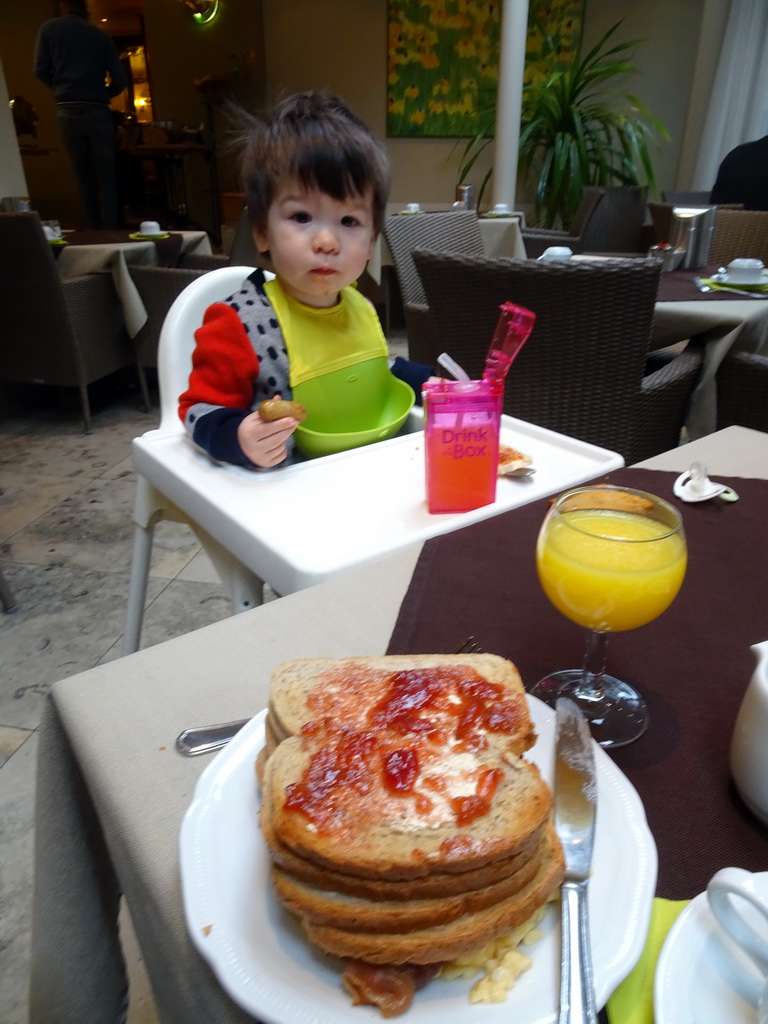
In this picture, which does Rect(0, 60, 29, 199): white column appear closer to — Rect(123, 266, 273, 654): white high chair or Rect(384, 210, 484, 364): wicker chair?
Rect(384, 210, 484, 364): wicker chair

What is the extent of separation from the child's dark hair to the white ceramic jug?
0.89m

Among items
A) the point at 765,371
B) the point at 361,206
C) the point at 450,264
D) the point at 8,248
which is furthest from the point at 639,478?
the point at 8,248

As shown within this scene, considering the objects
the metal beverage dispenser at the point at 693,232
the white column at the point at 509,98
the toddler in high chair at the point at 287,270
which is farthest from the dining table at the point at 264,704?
the white column at the point at 509,98

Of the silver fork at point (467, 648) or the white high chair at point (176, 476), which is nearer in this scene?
the silver fork at point (467, 648)

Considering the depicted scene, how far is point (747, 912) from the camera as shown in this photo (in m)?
0.33

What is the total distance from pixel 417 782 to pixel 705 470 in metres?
0.70

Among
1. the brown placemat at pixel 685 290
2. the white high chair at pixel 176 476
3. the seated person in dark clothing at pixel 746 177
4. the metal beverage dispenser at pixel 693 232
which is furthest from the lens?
the seated person in dark clothing at pixel 746 177

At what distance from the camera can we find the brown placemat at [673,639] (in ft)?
1.45

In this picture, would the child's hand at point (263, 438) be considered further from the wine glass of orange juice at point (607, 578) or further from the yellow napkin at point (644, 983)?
the yellow napkin at point (644, 983)

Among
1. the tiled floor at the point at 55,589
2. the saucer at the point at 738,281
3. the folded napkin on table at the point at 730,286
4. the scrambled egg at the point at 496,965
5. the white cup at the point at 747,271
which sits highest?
the white cup at the point at 747,271

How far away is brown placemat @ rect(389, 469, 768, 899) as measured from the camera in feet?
1.45

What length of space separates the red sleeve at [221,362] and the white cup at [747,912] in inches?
35.4

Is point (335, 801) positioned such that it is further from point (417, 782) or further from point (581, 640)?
point (581, 640)

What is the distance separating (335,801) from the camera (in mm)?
353
